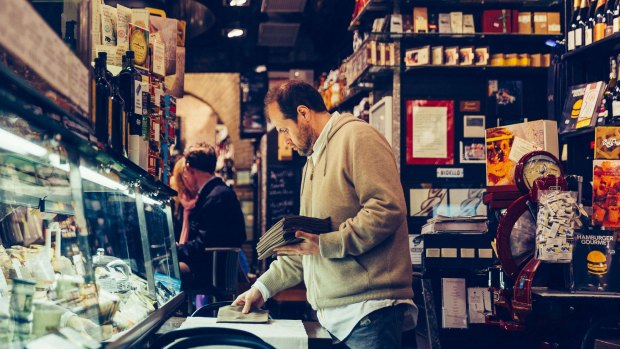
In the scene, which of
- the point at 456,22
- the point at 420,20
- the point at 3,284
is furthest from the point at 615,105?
the point at 3,284

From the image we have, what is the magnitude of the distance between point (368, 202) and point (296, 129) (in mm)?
497

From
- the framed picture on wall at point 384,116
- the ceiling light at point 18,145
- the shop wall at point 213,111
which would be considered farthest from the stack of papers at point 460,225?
the shop wall at point 213,111

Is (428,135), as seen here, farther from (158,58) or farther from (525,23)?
(158,58)

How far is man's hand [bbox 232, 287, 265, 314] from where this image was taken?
273 centimetres

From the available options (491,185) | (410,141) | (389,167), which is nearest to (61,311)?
(389,167)

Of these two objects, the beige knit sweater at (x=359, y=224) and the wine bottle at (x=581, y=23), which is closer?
the beige knit sweater at (x=359, y=224)

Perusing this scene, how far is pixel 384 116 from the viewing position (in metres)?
6.60

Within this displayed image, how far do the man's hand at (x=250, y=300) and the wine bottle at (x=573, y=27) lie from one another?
11.8 feet

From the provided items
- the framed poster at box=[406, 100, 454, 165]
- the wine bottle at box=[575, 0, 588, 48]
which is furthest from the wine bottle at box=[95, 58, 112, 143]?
the framed poster at box=[406, 100, 454, 165]

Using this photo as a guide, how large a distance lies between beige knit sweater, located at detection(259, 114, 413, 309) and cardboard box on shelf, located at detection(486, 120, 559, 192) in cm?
218

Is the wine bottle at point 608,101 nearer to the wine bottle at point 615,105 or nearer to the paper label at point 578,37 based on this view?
the wine bottle at point 615,105

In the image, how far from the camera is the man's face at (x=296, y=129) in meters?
2.90

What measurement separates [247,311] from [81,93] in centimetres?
111

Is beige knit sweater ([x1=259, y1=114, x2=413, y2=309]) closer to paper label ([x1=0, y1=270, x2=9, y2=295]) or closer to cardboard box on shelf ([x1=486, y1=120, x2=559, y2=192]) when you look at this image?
paper label ([x1=0, y1=270, x2=9, y2=295])
